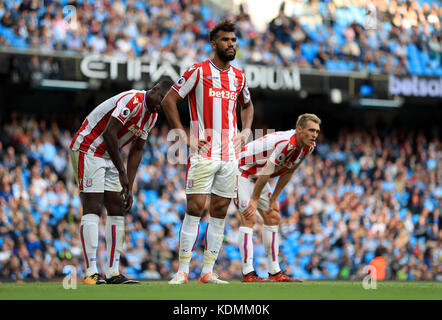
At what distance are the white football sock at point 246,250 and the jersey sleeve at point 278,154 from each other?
918 millimetres

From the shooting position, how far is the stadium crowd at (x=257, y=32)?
18656 mm

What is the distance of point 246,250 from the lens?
9273 millimetres

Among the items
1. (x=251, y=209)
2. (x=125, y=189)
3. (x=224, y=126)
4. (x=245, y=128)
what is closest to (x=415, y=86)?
(x=251, y=209)

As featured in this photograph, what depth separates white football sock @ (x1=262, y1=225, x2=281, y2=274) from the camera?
30.8 ft

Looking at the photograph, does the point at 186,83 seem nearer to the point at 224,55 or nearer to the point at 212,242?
the point at 224,55

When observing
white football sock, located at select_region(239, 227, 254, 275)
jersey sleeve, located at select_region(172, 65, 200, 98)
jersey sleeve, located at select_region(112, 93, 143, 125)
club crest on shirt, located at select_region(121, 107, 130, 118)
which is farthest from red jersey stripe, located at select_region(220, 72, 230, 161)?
white football sock, located at select_region(239, 227, 254, 275)

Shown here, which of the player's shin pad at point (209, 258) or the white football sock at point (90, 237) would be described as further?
the player's shin pad at point (209, 258)

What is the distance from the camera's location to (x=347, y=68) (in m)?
22.4

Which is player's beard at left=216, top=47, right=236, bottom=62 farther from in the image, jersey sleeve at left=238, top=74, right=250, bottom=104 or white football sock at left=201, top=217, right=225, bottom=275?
white football sock at left=201, top=217, right=225, bottom=275

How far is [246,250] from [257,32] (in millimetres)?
13954

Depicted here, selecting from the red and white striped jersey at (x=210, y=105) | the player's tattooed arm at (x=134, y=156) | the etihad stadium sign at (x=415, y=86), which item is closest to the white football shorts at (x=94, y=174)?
the player's tattooed arm at (x=134, y=156)

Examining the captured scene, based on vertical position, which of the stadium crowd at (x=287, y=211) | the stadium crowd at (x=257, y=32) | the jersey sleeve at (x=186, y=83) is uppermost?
the stadium crowd at (x=257, y=32)

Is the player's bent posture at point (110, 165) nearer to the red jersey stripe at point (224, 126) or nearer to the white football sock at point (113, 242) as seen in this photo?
the white football sock at point (113, 242)

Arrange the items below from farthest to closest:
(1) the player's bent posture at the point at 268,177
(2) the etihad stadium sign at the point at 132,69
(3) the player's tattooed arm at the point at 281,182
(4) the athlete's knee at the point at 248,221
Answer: (2) the etihad stadium sign at the point at 132,69 → (3) the player's tattooed arm at the point at 281,182 → (4) the athlete's knee at the point at 248,221 → (1) the player's bent posture at the point at 268,177
